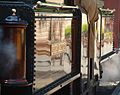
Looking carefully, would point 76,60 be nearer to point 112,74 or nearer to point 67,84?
point 67,84

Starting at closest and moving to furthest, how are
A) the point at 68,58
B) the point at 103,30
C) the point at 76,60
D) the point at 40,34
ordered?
the point at 40,34 < the point at 68,58 < the point at 76,60 < the point at 103,30

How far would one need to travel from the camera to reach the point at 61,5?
198 inches

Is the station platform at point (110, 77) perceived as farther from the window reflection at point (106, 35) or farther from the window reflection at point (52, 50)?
the window reflection at point (52, 50)

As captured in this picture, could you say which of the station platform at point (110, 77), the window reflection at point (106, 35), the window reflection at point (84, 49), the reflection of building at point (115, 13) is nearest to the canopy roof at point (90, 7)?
the window reflection at point (84, 49)

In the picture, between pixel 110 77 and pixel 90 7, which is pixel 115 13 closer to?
pixel 110 77

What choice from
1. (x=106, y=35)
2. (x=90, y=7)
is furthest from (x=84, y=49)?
(x=106, y=35)

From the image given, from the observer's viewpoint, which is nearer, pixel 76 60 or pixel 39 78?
pixel 39 78

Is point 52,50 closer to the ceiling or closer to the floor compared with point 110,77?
closer to the ceiling

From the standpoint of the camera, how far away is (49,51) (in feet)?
14.5

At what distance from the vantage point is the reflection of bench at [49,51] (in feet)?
13.5

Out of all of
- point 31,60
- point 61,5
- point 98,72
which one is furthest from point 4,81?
point 98,72

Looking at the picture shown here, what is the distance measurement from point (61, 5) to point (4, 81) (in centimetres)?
163

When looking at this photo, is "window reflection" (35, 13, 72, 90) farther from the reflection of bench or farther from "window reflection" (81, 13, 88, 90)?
"window reflection" (81, 13, 88, 90)

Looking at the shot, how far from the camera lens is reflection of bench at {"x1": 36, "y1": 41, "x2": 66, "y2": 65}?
13.5 feet
